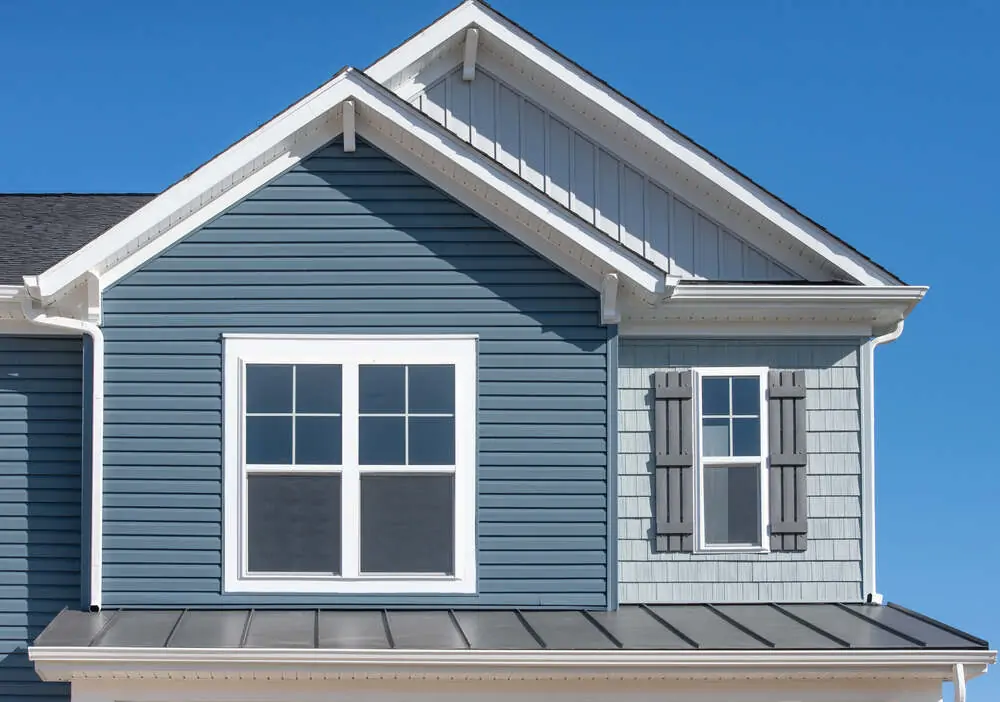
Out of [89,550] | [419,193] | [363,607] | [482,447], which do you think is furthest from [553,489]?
[89,550]

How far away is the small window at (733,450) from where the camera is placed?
980 cm

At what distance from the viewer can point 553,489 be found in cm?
920

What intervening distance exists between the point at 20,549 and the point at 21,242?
3431 mm

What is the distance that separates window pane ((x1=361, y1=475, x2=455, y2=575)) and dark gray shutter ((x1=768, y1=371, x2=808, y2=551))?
9.07 ft

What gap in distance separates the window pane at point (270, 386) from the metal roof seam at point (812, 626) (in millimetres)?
4333

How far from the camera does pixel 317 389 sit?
916 cm

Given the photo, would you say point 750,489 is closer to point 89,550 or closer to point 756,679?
point 756,679

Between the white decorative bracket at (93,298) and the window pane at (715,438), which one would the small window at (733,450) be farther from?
the white decorative bracket at (93,298)

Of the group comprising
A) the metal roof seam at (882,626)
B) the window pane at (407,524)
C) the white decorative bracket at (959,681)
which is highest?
the window pane at (407,524)

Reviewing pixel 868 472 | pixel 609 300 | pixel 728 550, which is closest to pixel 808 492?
pixel 868 472

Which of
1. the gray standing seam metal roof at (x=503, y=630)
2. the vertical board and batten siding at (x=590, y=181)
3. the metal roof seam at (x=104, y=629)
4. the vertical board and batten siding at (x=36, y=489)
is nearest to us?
the metal roof seam at (x=104, y=629)

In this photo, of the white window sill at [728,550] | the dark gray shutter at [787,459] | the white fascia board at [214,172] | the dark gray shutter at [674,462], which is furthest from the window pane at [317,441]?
the dark gray shutter at [787,459]

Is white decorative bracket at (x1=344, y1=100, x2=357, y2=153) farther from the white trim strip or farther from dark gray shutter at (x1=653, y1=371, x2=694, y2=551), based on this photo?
the white trim strip

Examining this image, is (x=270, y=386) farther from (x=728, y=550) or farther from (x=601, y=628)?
(x=728, y=550)
